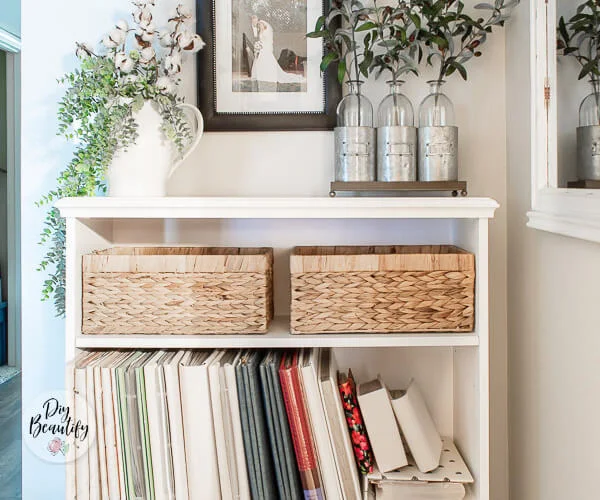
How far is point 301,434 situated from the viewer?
1.30m

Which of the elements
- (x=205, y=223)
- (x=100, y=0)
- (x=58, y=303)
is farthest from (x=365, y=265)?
(x=100, y=0)

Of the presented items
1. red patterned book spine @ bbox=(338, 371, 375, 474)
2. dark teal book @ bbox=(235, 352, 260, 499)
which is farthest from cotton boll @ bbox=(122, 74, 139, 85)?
red patterned book spine @ bbox=(338, 371, 375, 474)

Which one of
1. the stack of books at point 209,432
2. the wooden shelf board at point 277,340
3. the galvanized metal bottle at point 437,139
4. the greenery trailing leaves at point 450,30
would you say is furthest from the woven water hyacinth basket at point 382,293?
the greenery trailing leaves at point 450,30

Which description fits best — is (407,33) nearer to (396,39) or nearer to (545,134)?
(396,39)

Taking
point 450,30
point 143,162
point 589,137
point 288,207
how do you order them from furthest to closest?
point 450,30
point 143,162
point 288,207
point 589,137

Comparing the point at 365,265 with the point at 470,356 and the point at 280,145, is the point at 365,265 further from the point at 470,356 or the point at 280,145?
the point at 280,145

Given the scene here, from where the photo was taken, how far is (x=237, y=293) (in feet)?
4.24

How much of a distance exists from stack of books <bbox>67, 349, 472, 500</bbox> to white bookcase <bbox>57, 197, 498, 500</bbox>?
2.4 inches

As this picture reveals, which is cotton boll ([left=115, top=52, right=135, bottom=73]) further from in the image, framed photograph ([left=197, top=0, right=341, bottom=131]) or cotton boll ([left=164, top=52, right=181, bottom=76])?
framed photograph ([left=197, top=0, right=341, bottom=131])

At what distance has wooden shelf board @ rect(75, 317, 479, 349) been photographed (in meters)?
1.28

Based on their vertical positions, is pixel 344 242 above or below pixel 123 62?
below

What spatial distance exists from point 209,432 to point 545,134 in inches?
34.0

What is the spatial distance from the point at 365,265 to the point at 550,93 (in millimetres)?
482

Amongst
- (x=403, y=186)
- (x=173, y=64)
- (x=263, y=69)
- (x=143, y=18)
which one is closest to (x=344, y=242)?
(x=403, y=186)
